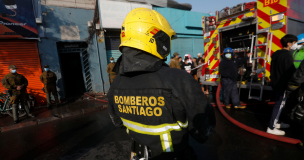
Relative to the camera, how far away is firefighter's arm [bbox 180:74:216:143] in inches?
40.9


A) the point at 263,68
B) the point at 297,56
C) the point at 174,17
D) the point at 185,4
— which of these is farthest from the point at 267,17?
the point at 185,4

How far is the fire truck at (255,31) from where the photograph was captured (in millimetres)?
3773

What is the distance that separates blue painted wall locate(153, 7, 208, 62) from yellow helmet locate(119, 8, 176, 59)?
10.2 meters

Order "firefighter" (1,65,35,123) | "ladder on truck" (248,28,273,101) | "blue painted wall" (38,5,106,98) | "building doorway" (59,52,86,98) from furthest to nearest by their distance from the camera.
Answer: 1. "building doorway" (59,52,86,98)
2. "blue painted wall" (38,5,106,98)
3. "firefighter" (1,65,35,123)
4. "ladder on truck" (248,28,273,101)

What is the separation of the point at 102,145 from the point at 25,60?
6.68 m

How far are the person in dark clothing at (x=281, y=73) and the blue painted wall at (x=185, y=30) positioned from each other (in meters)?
8.48

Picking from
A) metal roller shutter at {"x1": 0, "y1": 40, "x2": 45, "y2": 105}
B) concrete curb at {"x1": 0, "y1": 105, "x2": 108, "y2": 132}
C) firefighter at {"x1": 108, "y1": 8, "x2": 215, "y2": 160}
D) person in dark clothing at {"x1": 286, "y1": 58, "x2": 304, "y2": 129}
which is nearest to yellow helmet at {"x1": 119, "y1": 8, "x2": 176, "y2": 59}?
firefighter at {"x1": 108, "y1": 8, "x2": 215, "y2": 160}

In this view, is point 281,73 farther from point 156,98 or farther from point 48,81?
point 48,81

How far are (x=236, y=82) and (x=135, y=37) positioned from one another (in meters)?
4.44

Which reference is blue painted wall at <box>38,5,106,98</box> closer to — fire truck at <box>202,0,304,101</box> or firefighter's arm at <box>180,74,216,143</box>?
fire truck at <box>202,0,304,101</box>

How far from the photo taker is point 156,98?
1.09 m

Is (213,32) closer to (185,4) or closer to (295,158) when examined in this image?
(295,158)

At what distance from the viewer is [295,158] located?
243 cm

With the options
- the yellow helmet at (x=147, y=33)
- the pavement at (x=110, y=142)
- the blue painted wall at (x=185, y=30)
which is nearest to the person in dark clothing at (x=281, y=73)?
the pavement at (x=110, y=142)
